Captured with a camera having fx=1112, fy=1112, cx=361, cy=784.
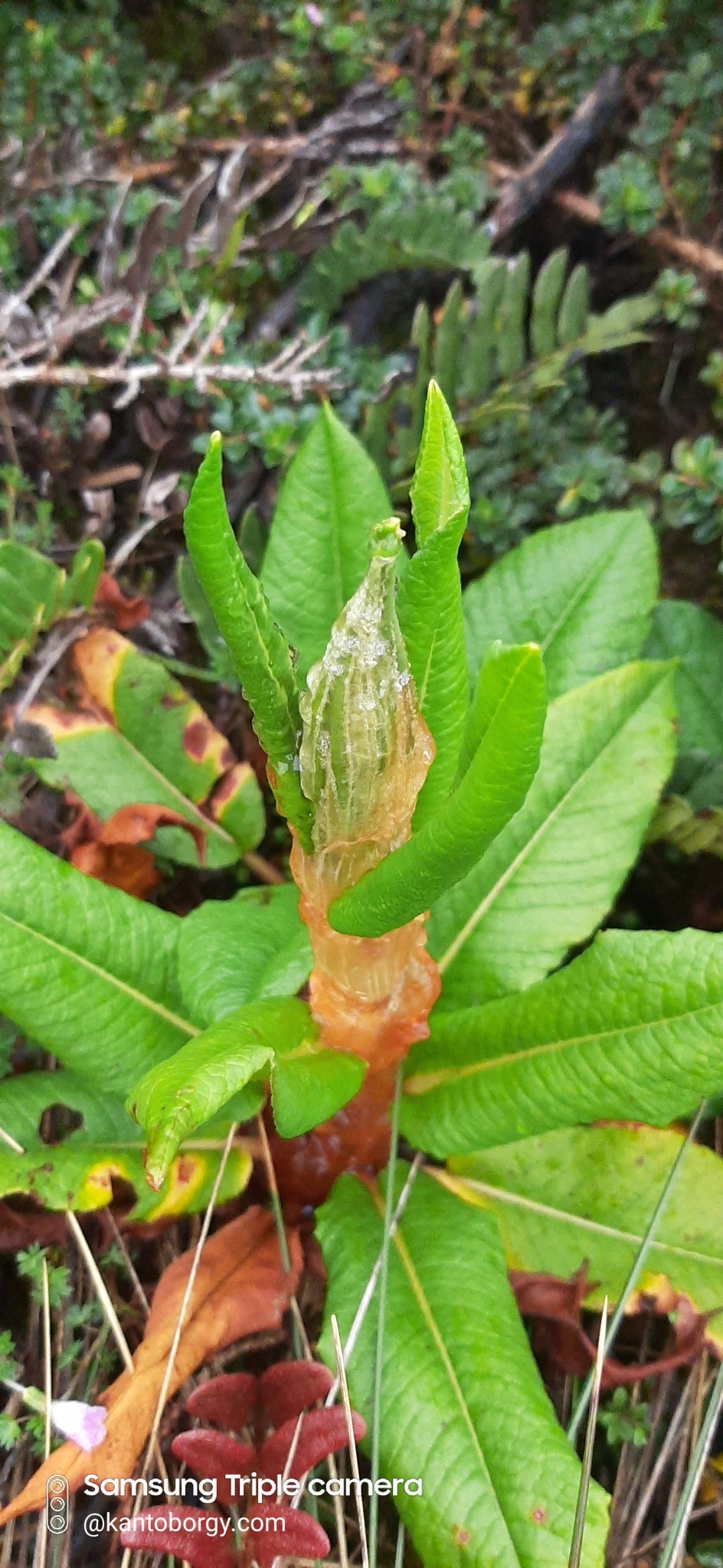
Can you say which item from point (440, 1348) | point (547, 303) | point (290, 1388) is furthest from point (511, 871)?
point (547, 303)

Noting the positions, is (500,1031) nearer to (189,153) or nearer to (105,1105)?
(105,1105)

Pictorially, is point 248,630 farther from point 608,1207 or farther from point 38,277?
point 38,277

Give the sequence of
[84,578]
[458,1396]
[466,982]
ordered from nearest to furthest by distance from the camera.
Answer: [458,1396], [466,982], [84,578]

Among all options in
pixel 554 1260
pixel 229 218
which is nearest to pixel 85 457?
pixel 229 218

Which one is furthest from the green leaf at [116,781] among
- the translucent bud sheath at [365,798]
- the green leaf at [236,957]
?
the translucent bud sheath at [365,798]

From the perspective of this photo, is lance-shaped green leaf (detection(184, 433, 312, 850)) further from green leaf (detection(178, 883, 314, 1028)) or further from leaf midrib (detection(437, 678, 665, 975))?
leaf midrib (detection(437, 678, 665, 975))

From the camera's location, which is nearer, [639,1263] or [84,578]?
[639,1263]

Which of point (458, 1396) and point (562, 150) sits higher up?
point (562, 150)
